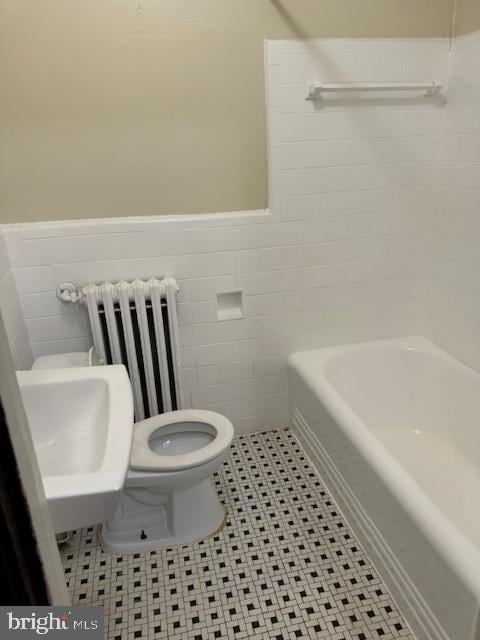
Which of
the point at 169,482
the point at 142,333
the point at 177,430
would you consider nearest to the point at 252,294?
the point at 142,333

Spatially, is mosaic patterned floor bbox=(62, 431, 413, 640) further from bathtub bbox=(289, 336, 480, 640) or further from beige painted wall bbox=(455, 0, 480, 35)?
beige painted wall bbox=(455, 0, 480, 35)

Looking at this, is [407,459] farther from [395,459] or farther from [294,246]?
[294,246]

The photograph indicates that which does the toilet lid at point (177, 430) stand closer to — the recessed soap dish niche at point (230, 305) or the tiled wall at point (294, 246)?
the tiled wall at point (294, 246)

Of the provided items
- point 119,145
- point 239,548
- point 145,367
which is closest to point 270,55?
point 119,145

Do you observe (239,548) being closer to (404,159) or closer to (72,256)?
(72,256)

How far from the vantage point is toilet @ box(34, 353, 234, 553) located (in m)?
1.63

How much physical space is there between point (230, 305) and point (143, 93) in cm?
99

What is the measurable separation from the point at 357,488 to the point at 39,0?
213 cm

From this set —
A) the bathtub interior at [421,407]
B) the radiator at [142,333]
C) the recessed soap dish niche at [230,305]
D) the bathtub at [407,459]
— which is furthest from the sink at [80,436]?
the bathtub interior at [421,407]

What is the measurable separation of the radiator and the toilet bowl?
0.18 meters

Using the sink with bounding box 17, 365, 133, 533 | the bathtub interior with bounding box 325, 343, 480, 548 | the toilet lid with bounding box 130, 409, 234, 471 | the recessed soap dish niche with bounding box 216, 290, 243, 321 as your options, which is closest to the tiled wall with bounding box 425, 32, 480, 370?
the bathtub interior with bounding box 325, 343, 480, 548

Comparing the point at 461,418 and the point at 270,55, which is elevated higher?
the point at 270,55

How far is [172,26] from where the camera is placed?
171cm

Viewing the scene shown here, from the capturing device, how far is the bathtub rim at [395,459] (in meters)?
1.15
